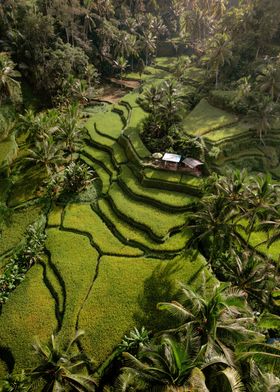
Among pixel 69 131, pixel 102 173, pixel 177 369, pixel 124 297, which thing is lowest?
pixel 124 297

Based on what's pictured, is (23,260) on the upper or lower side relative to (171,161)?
lower

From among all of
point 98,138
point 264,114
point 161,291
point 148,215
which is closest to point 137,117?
point 98,138

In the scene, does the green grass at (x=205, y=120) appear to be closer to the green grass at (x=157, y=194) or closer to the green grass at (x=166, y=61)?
the green grass at (x=157, y=194)

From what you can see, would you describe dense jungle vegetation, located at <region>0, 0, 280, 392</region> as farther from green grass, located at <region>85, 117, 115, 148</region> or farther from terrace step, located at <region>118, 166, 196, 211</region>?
green grass, located at <region>85, 117, 115, 148</region>

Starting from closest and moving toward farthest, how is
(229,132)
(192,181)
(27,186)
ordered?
(192,181) → (27,186) → (229,132)

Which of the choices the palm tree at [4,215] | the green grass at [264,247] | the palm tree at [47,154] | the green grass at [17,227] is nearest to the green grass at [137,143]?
the palm tree at [47,154]

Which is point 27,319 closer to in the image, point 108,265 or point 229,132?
point 108,265

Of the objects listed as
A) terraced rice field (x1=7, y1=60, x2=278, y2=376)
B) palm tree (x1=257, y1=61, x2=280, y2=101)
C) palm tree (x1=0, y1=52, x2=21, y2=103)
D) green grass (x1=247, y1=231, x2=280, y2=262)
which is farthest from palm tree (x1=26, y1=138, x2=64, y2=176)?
palm tree (x1=257, y1=61, x2=280, y2=101)
